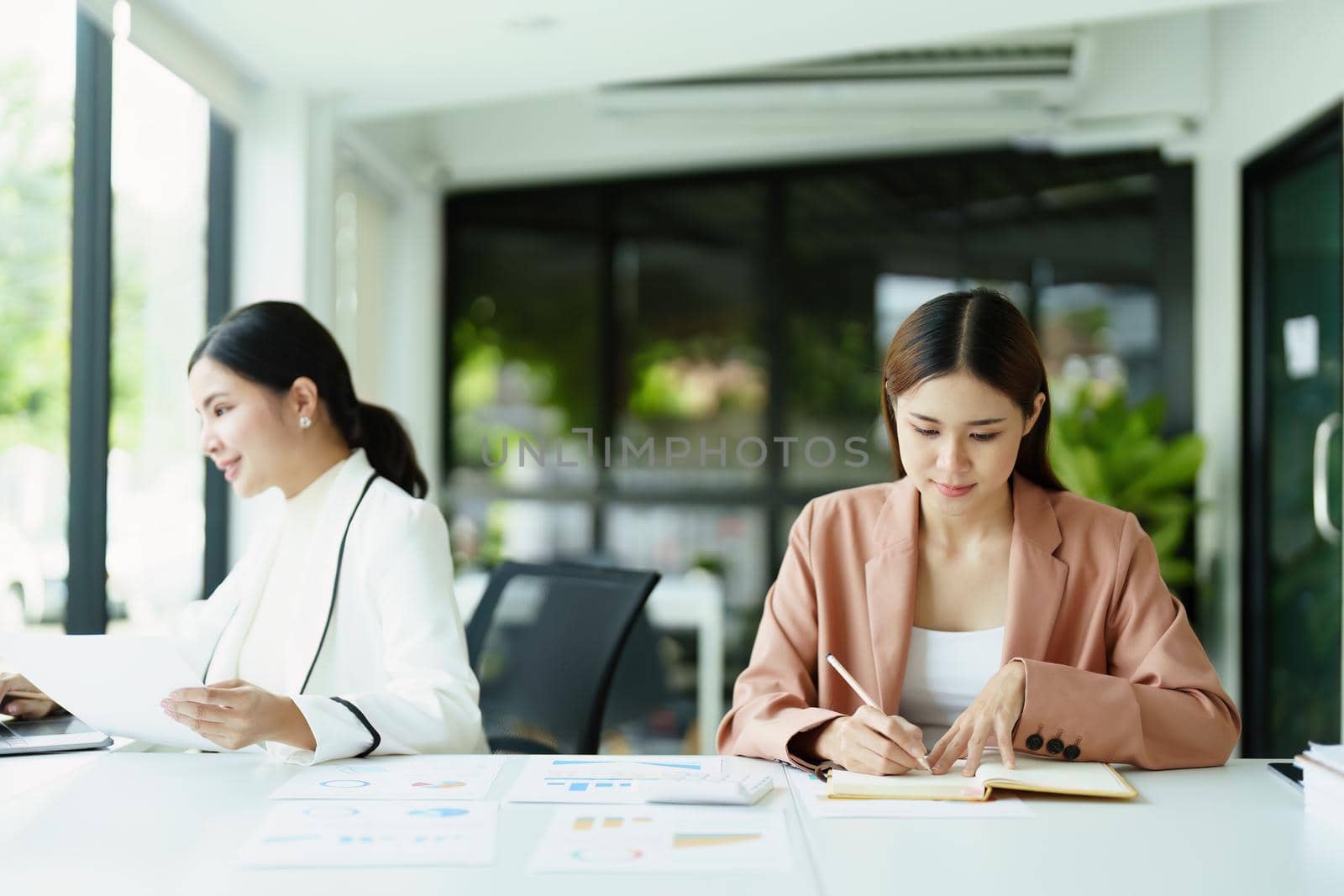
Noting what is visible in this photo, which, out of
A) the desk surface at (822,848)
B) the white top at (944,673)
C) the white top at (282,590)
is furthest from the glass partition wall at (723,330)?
the desk surface at (822,848)

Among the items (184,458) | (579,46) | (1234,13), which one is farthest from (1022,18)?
(184,458)

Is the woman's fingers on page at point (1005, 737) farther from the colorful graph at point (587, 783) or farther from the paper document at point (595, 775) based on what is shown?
the colorful graph at point (587, 783)

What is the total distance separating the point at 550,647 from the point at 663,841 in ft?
2.94

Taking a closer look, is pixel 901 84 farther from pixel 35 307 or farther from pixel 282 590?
pixel 282 590

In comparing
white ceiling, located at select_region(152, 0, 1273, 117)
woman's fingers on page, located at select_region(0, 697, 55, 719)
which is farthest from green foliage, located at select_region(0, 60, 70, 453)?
woman's fingers on page, located at select_region(0, 697, 55, 719)

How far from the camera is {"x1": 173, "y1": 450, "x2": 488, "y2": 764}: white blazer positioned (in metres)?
1.72

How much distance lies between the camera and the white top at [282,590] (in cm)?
199

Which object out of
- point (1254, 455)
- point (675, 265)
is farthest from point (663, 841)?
point (675, 265)

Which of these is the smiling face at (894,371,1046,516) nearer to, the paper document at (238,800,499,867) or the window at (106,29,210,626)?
the paper document at (238,800,499,867)

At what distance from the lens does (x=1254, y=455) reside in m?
3.88

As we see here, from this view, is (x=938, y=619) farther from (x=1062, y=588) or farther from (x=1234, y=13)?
(x=1234, y=13)

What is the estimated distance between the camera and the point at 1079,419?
400 cm

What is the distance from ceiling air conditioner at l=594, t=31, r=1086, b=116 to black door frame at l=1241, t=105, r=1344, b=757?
2.41 ft

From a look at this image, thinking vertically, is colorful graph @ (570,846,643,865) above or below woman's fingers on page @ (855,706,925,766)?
below
